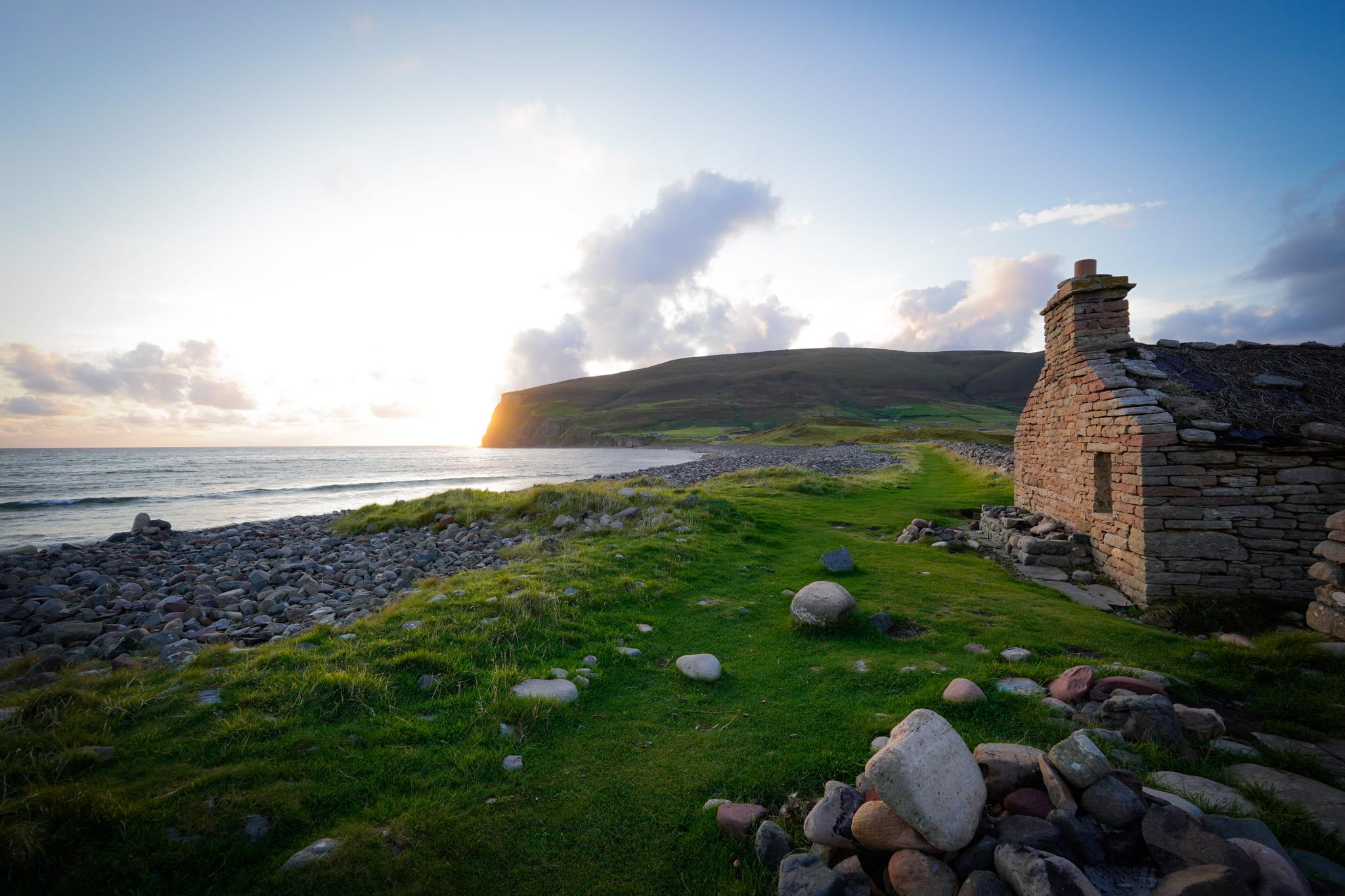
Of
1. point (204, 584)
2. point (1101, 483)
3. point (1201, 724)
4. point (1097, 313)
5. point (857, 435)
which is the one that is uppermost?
point (1097, 313)

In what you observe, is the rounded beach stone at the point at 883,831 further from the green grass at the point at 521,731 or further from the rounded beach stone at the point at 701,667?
the rounded beach stone at the point at 701,667

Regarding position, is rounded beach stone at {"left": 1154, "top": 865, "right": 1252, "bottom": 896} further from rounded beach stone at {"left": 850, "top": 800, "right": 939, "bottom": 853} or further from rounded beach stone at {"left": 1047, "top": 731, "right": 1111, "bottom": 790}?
rounded beach stone at {"left": 850, "top": 800, "right": 939, "bottom": 853}

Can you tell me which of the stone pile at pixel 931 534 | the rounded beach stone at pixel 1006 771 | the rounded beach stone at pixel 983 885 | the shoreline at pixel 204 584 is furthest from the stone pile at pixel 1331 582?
the shoreline at pixel 204 584

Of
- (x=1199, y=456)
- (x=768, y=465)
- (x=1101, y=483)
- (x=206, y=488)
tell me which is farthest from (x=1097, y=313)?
(x=206, y=488)

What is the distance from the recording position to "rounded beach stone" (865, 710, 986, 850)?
343 centimetres

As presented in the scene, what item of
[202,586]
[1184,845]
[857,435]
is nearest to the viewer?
[1184,845]

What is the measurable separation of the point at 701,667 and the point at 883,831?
3360 mm

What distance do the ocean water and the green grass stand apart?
59.7ft

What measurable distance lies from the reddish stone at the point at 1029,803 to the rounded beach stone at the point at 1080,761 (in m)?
0.23

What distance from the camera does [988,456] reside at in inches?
1390

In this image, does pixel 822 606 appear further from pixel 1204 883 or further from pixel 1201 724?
pixel 1204 883

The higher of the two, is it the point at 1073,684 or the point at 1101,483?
the point at 1101,483

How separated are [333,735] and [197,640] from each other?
4.92m

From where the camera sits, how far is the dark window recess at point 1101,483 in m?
11.7
